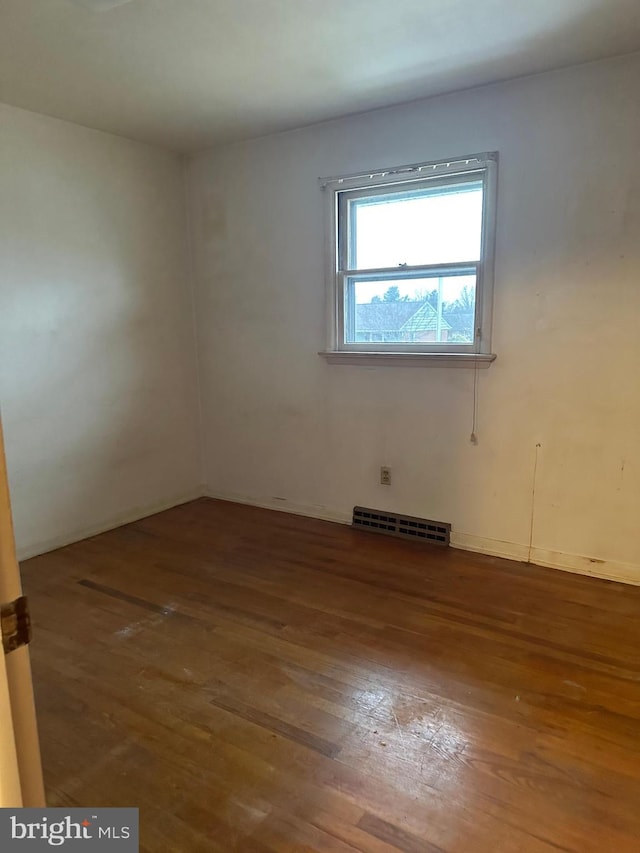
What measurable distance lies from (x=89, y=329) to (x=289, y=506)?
5.91 ft

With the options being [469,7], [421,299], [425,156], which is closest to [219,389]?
[421,299]

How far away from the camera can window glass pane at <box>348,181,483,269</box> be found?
3.01 m

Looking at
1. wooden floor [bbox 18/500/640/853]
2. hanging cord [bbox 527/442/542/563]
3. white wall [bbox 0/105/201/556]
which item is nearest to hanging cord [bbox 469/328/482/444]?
hanging cord [bbox 527/442/542/563]

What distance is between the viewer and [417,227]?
10.4 ft

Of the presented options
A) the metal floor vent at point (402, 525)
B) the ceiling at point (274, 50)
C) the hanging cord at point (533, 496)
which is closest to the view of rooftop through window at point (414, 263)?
the ceiling at point (274, 50)

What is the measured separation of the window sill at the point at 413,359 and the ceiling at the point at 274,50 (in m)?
1.40

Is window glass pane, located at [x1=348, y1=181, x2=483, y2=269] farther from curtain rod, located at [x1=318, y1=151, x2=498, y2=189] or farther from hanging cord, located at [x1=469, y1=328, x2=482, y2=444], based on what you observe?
hanging cord, located at [x1=469, y1=328, x2=482, y2=444]

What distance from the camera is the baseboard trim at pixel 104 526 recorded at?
3.28 metres

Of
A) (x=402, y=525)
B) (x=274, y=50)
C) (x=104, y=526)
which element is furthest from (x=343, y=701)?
(x=274, y=50)

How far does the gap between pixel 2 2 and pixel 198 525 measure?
2.85m

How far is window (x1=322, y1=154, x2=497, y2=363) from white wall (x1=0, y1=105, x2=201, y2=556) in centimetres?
128

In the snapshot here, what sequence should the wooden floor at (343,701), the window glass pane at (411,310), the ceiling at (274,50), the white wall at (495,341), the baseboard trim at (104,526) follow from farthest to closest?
the baseboard trim at (104,526), the window glass pane at (411,310), the white wall at (495,341), the ceiling at (274,50), the wooden floor at (343,701)

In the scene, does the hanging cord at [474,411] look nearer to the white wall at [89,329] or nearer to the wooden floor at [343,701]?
the wooden floor at [343,701]

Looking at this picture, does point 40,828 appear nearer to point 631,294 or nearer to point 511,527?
point 511,527
